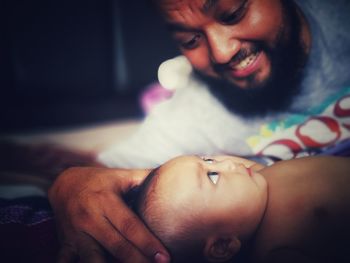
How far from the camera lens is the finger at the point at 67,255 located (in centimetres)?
41

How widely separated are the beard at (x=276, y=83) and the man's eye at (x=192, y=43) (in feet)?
0.18

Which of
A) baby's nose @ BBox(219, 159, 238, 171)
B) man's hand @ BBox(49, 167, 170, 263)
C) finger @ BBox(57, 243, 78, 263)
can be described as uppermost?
baby's nose @ BBox(219, 159, 238, 171)

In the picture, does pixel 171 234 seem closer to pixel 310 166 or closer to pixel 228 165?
pixel 228 165

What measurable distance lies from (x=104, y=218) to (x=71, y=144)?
1.51ft

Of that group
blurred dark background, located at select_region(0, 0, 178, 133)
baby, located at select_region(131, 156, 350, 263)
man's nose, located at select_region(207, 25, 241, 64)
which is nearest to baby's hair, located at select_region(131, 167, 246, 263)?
baby, located at select_region(131, 156, 350, 263)

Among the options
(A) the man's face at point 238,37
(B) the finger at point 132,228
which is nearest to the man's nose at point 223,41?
(A) the man's face at point 238,37

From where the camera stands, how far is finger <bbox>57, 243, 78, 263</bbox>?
1.34ft

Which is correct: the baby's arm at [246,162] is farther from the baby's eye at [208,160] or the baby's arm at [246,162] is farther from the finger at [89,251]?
the finger at [89,251]

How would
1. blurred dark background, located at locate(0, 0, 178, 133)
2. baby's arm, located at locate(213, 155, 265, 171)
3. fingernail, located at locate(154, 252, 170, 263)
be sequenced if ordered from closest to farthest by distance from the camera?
1. fingernail, located at locate(154, 252, 170, 263)
2. baby's arm, located at locate(213, 155, 265, 171)
3. blurred dark background, located at locate(0, 0, 178, 133)

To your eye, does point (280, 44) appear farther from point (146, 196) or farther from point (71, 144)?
point (71, 144)

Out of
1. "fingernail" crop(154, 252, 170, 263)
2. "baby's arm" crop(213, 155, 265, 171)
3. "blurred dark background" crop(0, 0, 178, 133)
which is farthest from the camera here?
"blurred dark background" crop(0, 0, 178, 133)

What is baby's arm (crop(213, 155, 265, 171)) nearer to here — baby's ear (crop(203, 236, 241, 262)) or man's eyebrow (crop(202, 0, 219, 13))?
baby's ear (crop(203, 236, 241, 262))

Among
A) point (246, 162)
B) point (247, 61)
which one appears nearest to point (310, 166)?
point (246, 162)

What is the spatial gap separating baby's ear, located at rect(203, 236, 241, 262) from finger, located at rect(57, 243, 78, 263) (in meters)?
0.16
